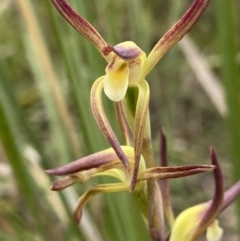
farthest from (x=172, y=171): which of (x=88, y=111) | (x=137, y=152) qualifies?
(x=88, y=111)

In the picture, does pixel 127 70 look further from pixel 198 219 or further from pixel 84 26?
pixel 198 219

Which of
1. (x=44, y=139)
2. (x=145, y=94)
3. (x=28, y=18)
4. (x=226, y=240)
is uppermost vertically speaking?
(x=28, y=18)

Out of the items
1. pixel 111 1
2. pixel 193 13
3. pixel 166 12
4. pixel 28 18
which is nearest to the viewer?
pixel 193 13

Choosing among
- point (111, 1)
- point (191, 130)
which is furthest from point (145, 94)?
point (191, 130)

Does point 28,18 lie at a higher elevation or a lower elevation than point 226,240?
higher

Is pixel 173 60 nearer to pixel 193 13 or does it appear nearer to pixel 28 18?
pixel 28 18
